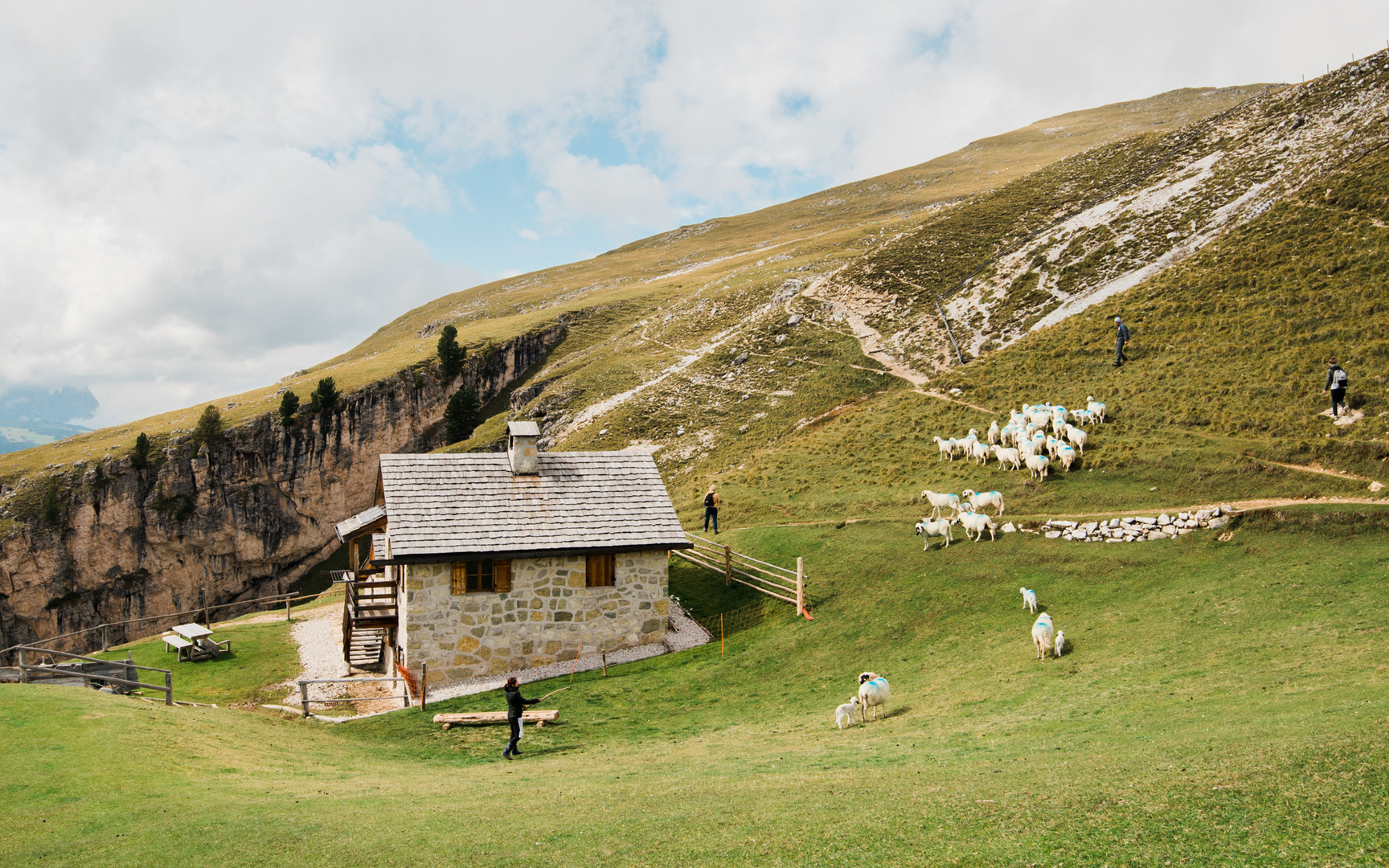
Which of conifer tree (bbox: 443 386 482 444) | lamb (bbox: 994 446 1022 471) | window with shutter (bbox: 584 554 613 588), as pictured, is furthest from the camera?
conifer tree (bbox: 443 386 482 444)

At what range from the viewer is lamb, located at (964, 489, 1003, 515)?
94.6ft

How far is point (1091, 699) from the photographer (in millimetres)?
15977

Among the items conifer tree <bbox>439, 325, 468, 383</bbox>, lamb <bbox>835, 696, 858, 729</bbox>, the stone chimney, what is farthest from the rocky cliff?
lamb <bbox>835, 696, 858, 729</bbox>

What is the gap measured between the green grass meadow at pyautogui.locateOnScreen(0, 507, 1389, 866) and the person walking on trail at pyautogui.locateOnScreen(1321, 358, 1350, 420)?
670cm

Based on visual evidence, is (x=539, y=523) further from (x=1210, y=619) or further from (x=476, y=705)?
(x=1210, y=619)

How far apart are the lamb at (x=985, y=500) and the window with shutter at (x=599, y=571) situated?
14018 millimetres

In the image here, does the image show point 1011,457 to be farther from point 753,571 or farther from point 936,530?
point 753,571

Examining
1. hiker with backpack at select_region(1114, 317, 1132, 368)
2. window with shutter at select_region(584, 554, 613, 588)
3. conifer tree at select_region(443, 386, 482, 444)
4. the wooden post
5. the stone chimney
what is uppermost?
conifer tree at select_region(443, 386, 482, 444)

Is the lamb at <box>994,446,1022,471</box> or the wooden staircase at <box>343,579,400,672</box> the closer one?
the wooden staircase at <box>343,579,400,672</box>

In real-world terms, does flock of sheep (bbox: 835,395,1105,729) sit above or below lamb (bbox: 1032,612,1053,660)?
above

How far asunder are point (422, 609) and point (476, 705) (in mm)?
4168

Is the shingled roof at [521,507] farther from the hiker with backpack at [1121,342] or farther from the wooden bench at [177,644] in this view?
the hiker with backpack at [1121,342]

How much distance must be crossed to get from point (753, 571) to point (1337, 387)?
21.9 metres

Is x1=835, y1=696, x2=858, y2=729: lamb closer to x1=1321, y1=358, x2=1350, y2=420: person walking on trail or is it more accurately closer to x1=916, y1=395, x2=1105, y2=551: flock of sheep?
x1=916, y1=395, x2=1105, y2=551: flock of sheep
